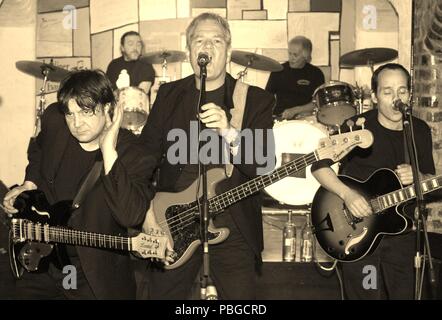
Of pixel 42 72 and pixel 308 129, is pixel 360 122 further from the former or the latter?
pixel 42 72

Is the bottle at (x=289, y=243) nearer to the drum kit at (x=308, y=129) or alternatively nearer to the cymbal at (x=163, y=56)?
the drum kit at (x=308, y=129)

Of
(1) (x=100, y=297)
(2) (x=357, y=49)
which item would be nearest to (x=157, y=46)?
(2) (x=357, y=49)

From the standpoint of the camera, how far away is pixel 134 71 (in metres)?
8.95

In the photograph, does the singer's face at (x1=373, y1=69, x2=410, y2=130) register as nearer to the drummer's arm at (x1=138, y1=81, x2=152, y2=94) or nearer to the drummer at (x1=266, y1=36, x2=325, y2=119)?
the drummer at (x1=266, y1=36, x2=325, y2=119)

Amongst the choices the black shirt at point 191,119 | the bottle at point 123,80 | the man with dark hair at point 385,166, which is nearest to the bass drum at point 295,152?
the bottle at point 123,80

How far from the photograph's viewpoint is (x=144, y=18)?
30.5ft

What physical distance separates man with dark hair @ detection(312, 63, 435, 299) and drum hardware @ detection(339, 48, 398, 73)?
8.86 feet

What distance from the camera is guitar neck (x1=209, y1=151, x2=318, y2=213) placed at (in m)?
4.95

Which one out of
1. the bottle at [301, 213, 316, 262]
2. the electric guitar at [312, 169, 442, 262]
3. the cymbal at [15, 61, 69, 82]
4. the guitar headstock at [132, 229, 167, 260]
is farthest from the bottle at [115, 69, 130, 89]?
the guitar headstock at [132, 229, 167, 260]

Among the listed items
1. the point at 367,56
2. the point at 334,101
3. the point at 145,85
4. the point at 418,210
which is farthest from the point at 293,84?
the point at 418,210

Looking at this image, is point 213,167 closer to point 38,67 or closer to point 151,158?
point 151,158

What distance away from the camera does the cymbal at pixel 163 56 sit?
28.8ft

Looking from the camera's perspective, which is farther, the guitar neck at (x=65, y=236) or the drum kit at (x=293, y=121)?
the drum kit at (x=293, y=121)

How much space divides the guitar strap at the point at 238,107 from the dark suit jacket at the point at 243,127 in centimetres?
3
